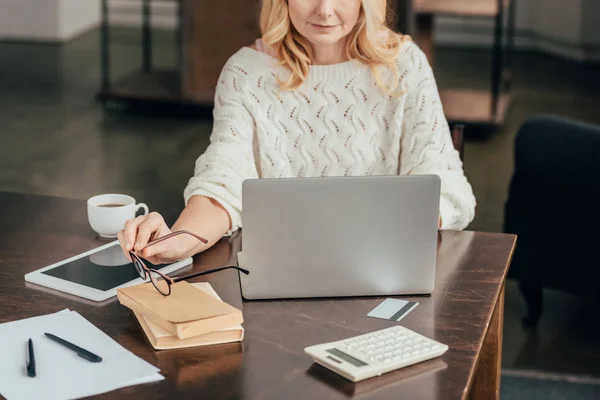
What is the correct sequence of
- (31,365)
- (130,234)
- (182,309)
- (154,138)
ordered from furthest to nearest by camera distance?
(154,138), (130,234), (182,309), (31,365)

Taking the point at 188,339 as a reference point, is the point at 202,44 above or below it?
below

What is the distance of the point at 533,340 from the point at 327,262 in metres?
1.76

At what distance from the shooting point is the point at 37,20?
7461 millimetres

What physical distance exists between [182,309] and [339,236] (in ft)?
0.88

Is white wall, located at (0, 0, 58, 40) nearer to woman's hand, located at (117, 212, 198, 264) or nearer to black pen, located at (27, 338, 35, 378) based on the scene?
woman's hand, located at (117, 212, 198, 264)

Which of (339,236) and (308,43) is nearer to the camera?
(339,236)

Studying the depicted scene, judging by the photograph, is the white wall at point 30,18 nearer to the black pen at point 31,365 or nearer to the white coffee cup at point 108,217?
the white coffee cup at point 108,217

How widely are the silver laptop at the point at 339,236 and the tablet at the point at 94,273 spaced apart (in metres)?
0.21

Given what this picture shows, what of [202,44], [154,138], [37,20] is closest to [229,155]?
[154,138]

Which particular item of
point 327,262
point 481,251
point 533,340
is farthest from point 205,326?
point 533,340

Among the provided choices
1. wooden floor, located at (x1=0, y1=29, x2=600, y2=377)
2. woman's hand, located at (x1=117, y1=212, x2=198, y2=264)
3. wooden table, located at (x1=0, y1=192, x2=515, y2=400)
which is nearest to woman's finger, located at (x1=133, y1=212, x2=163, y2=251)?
woman's hand, located at (x1=117, y1=212, x2=198, y2=264)

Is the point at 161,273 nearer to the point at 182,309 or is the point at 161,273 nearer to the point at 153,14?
the point at 182,309

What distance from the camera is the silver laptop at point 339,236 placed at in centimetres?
150

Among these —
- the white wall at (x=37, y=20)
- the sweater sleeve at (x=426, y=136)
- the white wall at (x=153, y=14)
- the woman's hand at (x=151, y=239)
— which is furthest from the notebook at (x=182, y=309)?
the white wall at (x=153, y=14)
